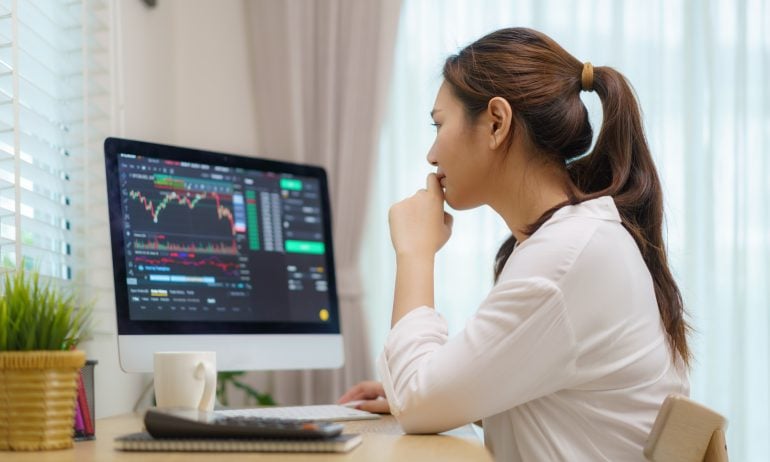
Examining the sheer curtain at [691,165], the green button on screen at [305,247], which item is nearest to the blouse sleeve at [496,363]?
the green button on screen at [305,247]

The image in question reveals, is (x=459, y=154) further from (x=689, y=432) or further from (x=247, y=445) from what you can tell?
(x=247, y=445)

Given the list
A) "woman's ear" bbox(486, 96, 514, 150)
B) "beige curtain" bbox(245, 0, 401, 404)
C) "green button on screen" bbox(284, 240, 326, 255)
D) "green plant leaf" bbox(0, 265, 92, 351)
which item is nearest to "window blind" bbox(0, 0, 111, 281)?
"green button on screen" bbox(284, 240, 326, 255)

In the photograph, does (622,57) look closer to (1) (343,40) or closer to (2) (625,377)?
(1) (343,40)

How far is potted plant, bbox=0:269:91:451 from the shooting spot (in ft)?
3.29

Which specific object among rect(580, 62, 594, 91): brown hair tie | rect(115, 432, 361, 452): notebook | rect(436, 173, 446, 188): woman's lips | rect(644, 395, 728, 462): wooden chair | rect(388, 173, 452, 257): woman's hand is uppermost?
rect(580, 62, 594, 91): brown hair tie

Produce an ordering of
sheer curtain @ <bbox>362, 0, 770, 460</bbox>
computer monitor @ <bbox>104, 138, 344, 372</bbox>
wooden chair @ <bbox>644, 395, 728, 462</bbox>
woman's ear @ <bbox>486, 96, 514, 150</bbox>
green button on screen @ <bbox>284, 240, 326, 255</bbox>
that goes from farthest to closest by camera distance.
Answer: sheer curtain @ <bbox>362, 0, 770, 460</bbox>, green button on screen @ <bbox>284, 240, 326, 255</bbox>, computer monitor @ <bbox>104, 138, 344, 372</bbox>, woman's ear @ <bbox>486, 96, 514, 150</bbox>, wooden chair @ <bbox>644, 395, 728, 462</bbox>

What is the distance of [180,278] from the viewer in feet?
5.87

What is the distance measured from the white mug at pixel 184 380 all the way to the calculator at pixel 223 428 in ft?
0.68

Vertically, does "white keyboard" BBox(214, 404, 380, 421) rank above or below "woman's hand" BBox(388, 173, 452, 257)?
below

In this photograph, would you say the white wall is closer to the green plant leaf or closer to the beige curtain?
the beige curtain

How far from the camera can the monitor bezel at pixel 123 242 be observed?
170 cm

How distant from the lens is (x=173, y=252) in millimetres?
1791

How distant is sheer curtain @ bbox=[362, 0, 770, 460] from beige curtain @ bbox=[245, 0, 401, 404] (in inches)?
3.0

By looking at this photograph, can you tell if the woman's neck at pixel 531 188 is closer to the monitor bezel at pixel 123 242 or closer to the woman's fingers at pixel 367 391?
the woman's fingers at pixel 367 391
